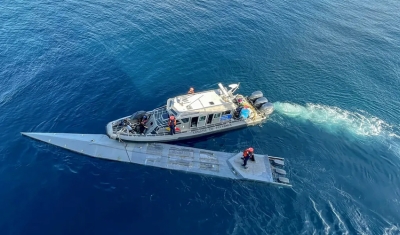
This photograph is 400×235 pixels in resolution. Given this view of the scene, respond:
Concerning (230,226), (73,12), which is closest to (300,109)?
(230,226)

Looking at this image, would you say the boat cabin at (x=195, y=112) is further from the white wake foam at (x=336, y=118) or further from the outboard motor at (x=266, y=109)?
the white wake foam at (x=336, y=118)

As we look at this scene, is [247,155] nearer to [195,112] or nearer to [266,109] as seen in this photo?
[195,112]

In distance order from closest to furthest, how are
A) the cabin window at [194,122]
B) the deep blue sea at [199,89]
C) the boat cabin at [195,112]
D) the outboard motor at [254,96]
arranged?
the deep blue sea at [199,89]
the boat cabin at [195,112]
the cabin window at [194,122]
the outboard motor at [254,96]

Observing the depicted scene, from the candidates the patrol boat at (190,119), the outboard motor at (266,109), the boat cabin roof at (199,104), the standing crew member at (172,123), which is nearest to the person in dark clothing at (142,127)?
the patrol boat at (190,119)

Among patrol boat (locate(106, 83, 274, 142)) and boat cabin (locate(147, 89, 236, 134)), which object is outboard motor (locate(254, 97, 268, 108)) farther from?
→ boat cabin (locate(147, 89, 236, 134))

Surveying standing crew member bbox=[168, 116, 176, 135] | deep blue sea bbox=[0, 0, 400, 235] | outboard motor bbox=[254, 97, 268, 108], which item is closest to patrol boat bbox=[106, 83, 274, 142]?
standing crew member bbox=[168, 116, 176, 135]

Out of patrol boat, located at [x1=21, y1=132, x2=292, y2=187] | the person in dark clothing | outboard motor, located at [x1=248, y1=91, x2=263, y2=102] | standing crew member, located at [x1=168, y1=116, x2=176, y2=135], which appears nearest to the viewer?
patrol boat, located at [x1=21, y1=132, x2=292, y2=187]

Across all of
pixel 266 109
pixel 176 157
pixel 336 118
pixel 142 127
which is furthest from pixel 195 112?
pixel 336 118
